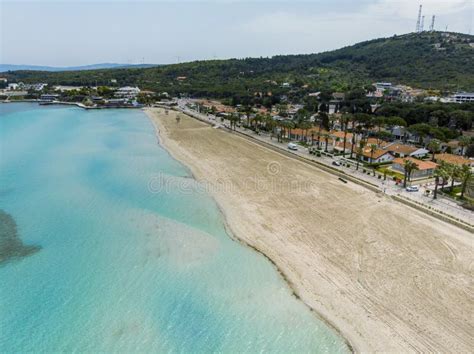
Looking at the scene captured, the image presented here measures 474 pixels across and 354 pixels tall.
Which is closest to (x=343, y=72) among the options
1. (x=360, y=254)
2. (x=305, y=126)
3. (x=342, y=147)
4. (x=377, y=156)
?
(x=305, y=126)

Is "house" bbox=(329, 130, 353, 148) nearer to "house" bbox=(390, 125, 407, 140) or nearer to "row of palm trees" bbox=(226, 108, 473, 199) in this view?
"row of palm trees" bbox=(226, 108, 473, 199)

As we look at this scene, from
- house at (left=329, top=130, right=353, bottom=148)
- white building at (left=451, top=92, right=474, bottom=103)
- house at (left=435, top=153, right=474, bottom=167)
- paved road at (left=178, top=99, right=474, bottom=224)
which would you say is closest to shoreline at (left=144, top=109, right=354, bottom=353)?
paved road at (left=178, top=99, right=474, bottom=224)

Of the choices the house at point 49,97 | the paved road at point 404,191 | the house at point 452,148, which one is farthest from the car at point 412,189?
the house at point 49,97

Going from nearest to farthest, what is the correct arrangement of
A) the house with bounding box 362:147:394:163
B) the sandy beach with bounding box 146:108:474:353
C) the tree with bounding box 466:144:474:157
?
the sandy beach with bounding box 146:108:474:353
the house with bounding box 362:147:394:163
the tree with bounding box 466:144:474:157

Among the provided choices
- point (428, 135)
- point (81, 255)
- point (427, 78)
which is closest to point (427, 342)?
point (81, 255)

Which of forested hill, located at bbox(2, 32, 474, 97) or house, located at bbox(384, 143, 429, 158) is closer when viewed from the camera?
house, located at bbox(384, 143, 429, 158)
